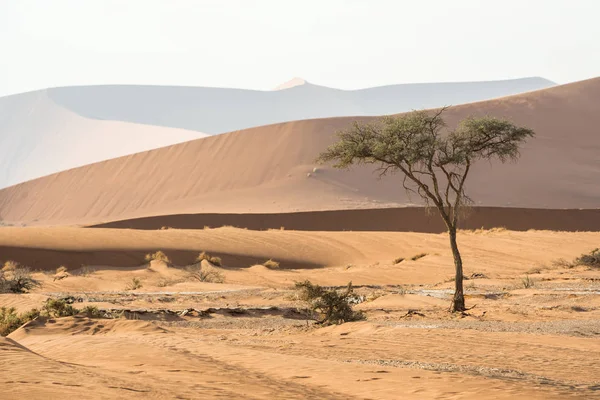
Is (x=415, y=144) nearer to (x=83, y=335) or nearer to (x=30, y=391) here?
(x=83, y=335)

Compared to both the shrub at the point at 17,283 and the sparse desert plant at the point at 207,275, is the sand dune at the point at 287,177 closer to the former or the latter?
the sparse desert plant at the point at 207,275

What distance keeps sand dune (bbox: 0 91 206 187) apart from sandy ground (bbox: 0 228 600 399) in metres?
128

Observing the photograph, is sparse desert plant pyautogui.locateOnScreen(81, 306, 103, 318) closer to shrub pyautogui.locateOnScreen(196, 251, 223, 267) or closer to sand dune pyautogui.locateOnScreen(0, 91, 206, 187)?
shrub pyautogui.locateOnScreen(196, 251, 223, 267)

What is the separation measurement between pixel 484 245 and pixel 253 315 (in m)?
18.1

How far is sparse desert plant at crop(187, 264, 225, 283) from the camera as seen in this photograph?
26672mm

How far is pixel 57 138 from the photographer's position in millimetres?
168125

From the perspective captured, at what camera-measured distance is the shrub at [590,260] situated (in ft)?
91.8

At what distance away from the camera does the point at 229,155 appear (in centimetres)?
7381

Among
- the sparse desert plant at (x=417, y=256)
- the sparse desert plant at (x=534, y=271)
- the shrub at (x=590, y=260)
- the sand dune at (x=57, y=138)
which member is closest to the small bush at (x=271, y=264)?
the sparse desert plant at (x=417, y=256)

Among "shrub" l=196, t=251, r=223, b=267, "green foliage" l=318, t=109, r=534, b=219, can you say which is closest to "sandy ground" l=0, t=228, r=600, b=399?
"shrub" l=196, t=251, r=223, b=267

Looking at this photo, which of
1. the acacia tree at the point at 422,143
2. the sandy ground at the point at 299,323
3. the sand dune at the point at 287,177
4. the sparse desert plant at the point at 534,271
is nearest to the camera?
the sandy ground at the point at 299,323

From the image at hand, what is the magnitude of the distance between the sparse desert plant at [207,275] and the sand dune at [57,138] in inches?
5181

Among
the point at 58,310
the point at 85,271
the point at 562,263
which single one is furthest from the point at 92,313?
the point at 562,263

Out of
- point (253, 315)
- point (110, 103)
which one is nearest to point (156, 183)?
point (253, 315)
